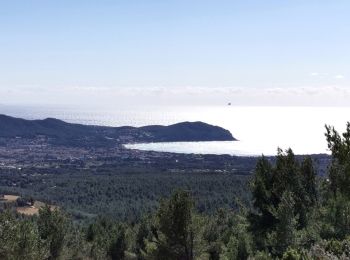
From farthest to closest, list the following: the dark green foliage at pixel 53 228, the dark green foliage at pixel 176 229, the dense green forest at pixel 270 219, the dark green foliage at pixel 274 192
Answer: the dark green foliage at pixel 53 228
the dark green foliage at pixel 274 192
the dark green foliage at pixel 176 229
the dense green forest at pixel 270 219

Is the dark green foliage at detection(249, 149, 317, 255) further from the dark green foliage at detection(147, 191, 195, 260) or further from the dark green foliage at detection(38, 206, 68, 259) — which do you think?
the dark green foliage at detection(38, 206, 68, 259)

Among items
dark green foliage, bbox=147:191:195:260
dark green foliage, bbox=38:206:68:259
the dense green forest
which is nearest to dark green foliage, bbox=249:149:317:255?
the dense green forest

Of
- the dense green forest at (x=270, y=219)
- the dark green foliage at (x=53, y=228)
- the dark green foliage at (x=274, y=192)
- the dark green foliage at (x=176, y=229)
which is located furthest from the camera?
the dark green foliage at (x=53, y=228)

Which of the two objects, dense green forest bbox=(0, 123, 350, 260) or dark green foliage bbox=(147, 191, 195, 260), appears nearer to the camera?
dense green forest bbox=(0, 123, 350, 260)

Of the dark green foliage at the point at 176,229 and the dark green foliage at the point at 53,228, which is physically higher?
the dark green foliage at the point at 176,229

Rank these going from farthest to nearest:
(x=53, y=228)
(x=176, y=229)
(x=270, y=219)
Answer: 1. (x=53, y=228)
2. (x=270, y=219)
3. (x=176, y=229)

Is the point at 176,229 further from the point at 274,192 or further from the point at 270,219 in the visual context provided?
the point at 274,192

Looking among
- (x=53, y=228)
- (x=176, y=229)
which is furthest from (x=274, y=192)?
(x=53, y=228)

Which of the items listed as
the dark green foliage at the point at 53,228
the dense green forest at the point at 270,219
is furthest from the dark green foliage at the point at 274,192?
the dark green foliage at the point at 53,228

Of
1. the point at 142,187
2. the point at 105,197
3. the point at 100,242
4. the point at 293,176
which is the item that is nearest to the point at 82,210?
the point at 105,197

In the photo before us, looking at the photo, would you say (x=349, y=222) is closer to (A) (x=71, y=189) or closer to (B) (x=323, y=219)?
→ (B) (x=323, y=219)

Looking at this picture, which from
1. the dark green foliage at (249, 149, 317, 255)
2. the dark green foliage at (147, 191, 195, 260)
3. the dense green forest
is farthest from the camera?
the dark green foliage at (249, 149, 317, 255)

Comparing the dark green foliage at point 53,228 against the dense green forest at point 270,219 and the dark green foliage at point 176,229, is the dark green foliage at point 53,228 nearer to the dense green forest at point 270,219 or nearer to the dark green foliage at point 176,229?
the dense green forest at point 270,219
